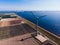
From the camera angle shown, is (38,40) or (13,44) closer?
(13,44)

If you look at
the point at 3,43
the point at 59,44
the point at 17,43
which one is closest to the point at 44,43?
the point at 59,44

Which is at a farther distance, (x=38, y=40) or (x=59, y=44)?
(x=38, y=40)

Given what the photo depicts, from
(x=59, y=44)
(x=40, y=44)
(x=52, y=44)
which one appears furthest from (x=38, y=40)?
(x=59, y=44)

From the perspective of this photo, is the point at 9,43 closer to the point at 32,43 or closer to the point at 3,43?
the point at 3,43

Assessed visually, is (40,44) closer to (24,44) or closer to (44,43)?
(44,43)

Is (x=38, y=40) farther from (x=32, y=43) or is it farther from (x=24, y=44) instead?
(x=24, y=44)

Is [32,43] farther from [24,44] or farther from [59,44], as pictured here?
[59,44]

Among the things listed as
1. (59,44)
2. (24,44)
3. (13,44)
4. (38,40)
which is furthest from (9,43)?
(59,44)
